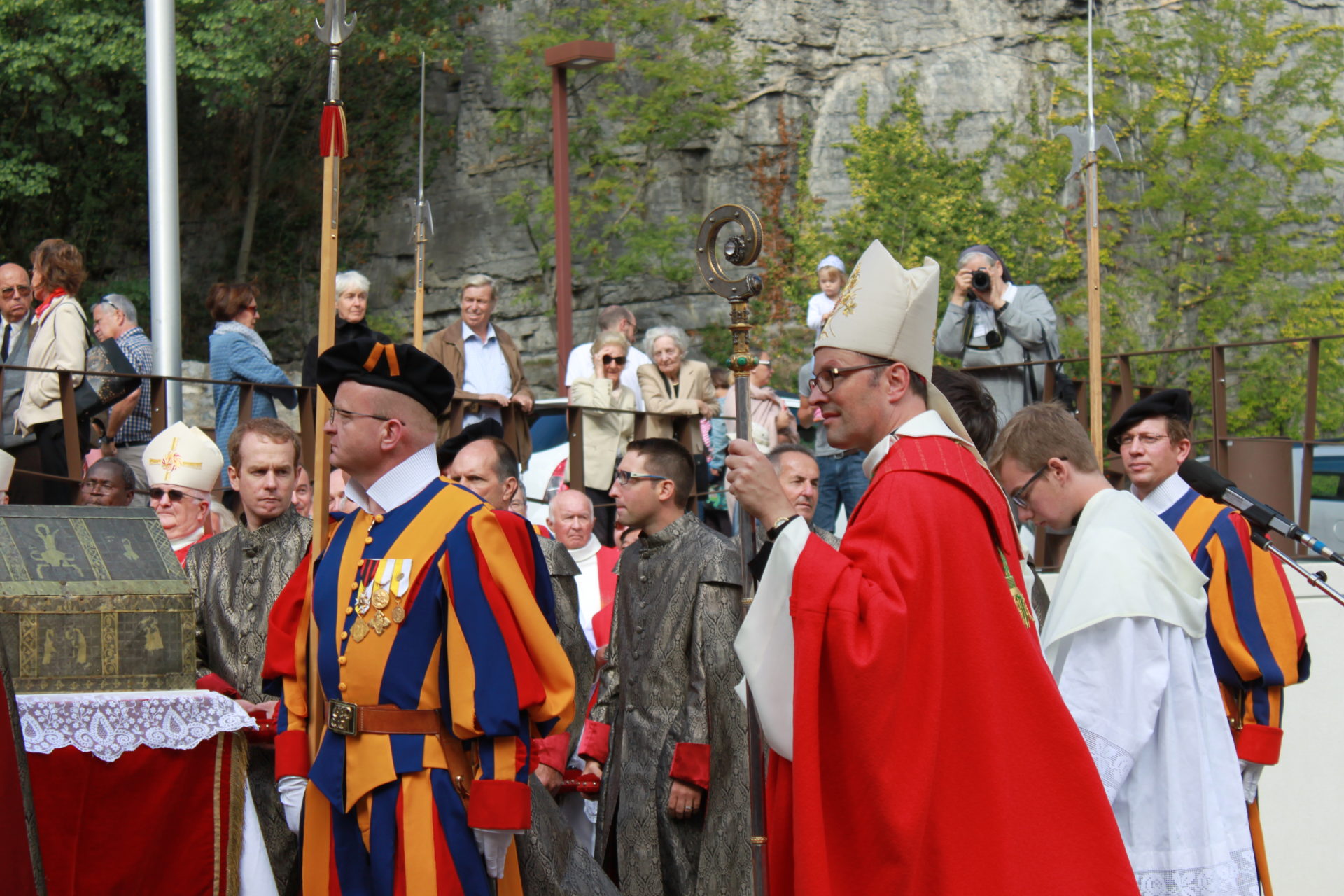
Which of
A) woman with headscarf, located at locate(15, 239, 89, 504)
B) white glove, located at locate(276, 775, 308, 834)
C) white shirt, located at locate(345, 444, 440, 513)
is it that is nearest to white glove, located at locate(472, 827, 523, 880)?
white glove, located at locate(276, 775, 308, 834)

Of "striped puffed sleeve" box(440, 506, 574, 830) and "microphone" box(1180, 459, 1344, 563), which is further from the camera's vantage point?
"microphone" box(1180, 459, 1344, 563)

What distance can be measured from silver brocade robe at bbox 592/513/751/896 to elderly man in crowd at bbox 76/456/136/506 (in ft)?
8.00

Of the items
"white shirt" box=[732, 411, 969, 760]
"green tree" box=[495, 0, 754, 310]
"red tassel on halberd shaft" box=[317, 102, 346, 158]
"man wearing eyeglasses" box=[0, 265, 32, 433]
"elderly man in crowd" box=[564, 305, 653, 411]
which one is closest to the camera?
"white shirt" box=[732, 411, 969, 760]

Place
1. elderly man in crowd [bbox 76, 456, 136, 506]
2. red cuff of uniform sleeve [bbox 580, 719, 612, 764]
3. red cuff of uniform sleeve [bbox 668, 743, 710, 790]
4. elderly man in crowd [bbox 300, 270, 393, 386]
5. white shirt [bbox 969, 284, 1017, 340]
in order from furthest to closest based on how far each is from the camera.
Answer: white shirt [bbox 969, 284, 1017, 340] → elderly man in crowd [bbox 300, 270, 393, 386] → elderly man in crowd [bbox 76, 456, 136, 506] → red cuff of uniform sleeve [bbox 580, 719, 612, 764] → red cuff of uniform sleeve [bbox 668, 743, 710, 790]

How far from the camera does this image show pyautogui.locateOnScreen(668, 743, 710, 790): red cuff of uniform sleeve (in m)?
5.11

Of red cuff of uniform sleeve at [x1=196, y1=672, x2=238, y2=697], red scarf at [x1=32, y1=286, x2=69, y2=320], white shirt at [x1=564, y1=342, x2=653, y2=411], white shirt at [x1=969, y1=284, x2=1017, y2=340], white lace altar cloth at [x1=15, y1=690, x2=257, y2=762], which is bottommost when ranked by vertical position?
red cuff of uniform sleeve at [x1=196, y1=672, x2=238, y2=697]

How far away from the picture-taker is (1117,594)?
386 cm

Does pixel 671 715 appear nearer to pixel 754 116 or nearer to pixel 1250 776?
pixel 1250 776

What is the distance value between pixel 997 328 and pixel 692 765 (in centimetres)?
489

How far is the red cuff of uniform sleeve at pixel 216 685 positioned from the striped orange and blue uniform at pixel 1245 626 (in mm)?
3311

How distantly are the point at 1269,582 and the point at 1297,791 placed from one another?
13.0 ft

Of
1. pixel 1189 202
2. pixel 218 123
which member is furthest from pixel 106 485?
pixel 218 123

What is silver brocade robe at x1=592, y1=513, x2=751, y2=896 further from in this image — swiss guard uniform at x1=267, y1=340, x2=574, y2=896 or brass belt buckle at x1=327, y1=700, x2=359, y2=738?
brass belt buckle at x1=327, y1=700, x2=359, y2=738

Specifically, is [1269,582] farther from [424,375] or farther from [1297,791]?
[1297,791]
